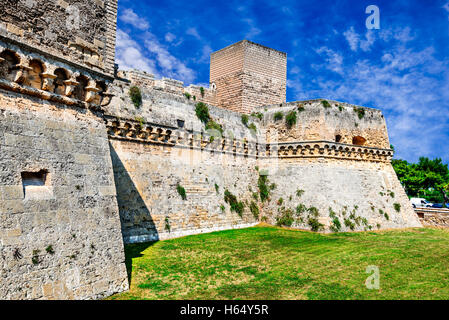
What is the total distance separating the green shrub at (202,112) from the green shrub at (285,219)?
19.9 ft

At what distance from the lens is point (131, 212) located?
11109mm

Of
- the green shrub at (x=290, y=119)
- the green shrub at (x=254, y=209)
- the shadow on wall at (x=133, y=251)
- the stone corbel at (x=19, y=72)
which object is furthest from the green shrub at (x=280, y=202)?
the stone corbel at (x=19, y=72)

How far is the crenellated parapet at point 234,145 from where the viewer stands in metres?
11.7

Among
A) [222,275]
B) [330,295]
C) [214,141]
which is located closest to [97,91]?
[222,275]

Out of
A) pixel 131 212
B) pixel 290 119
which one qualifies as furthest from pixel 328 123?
pixel 131 212

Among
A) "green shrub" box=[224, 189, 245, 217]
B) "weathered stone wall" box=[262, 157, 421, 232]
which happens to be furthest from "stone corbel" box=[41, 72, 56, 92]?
"weathered stone wall" box=[262, 157, 421, 232]

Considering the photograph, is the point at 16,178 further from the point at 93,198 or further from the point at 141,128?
the point at 141,128

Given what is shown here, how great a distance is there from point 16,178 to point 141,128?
6901mm

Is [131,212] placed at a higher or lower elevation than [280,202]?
higher

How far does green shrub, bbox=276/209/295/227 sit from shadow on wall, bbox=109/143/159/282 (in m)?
6.72

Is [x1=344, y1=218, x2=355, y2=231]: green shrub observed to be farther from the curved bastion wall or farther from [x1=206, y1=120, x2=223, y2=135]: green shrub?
[x1=206, y1=120, x2=223, y2=135]: green shrub

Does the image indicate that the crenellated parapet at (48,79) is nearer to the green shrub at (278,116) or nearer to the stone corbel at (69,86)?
the stone corbel at (69,86)

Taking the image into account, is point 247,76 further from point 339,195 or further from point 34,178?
point 34,178

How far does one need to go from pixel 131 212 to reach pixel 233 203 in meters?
5.64
